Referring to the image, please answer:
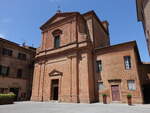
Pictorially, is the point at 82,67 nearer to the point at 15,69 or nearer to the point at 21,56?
the point at 15,69

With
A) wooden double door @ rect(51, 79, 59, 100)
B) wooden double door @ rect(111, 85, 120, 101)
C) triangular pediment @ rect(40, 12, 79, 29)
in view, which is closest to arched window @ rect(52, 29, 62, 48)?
triangular pediment @ rect(40, 12, 79, 29)

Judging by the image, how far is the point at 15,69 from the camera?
81.3 feet

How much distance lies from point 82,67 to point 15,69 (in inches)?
553

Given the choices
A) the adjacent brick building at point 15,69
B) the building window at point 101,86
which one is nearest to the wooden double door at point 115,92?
the building window at point 101,86

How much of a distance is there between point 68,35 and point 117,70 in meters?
9.43

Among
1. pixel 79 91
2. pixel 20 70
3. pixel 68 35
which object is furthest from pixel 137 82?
pixel 20 70

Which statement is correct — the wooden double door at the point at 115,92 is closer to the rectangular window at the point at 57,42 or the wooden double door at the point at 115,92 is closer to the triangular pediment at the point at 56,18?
the rectangular window at the point at 57,42

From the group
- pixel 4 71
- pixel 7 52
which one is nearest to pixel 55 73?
pixel 4 71

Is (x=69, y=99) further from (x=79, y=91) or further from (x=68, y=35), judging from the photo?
(x=68, y=35)

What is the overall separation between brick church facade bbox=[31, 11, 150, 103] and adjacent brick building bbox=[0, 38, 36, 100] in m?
4.40

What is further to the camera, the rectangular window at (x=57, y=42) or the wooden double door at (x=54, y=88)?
the rectangular window at (x=57, y=42)

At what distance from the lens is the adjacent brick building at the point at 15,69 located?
2284 cm

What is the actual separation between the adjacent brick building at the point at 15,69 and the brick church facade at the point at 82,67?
4396mm

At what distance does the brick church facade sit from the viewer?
1669cm
